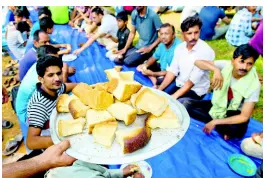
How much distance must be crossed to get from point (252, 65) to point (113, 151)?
134 cm

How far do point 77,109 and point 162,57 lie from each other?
195 cm

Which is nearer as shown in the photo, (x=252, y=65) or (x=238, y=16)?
(x=252, y=65)

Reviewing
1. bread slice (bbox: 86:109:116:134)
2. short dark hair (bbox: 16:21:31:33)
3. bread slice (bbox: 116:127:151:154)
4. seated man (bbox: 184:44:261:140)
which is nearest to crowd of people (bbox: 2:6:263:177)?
seated man (bbox: 184:44:261:140)

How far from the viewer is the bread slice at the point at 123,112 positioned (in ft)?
4.31

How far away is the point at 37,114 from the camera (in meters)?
1.90

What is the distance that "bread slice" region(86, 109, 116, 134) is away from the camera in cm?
130

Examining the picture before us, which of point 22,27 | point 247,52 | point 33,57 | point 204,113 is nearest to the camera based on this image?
point 247,52

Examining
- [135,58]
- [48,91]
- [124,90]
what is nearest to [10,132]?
[48,91]

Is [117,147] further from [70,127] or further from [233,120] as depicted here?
[233,120]

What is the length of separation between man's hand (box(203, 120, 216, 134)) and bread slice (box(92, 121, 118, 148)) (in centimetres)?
116

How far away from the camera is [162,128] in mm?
1334

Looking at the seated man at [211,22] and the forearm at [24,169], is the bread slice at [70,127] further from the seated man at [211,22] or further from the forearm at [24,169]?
the seated man at [211,22]

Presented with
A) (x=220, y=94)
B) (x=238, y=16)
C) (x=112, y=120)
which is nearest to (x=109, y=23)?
(x=238, y=16)
